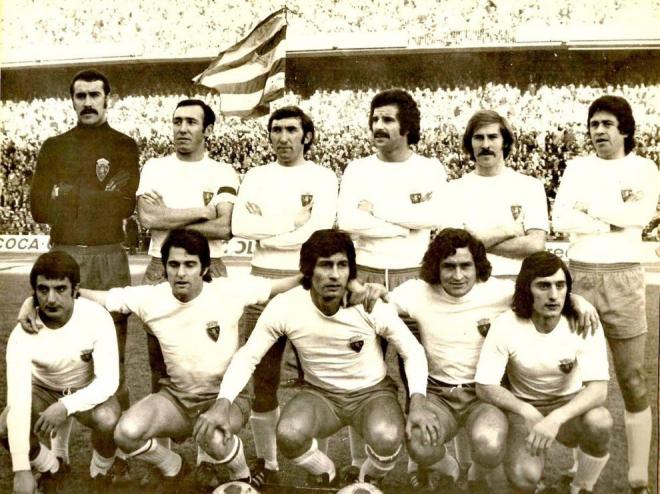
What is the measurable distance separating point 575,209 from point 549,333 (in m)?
0.58

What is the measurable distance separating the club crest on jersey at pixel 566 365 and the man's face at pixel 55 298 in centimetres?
225

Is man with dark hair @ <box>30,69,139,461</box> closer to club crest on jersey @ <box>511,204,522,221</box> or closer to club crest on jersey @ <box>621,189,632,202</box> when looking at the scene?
club crest on jersey @ <box>511,204,522,221</box>

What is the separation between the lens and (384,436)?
301cm

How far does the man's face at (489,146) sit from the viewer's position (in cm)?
322

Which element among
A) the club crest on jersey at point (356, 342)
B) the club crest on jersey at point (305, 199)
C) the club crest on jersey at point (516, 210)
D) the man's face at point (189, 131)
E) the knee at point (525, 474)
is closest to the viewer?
the knee at point (525, 474)

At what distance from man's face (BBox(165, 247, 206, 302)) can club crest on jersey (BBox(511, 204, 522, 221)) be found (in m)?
1.44

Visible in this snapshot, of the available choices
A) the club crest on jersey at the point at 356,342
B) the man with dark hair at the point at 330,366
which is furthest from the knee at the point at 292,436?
the club crest on jersey at the point at 356,342

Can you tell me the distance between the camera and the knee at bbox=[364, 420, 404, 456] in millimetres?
3010

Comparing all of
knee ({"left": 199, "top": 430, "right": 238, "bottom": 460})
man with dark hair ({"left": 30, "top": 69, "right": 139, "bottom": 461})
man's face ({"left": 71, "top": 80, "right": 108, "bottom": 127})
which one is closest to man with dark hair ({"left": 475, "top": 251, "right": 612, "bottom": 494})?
knee ({"left": 199, "top": 430, "right": 238, "bottom": 460})

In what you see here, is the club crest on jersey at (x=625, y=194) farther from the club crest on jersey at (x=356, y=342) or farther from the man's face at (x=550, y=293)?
the club crest on jersey at (x=356, y=342)

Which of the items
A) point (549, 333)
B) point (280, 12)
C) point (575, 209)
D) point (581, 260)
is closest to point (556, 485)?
point (549, 333)

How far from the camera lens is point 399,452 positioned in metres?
3.19

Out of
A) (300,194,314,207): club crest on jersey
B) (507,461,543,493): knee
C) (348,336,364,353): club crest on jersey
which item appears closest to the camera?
(507,461,543,493): knee

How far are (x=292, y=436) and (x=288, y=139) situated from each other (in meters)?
1.35
